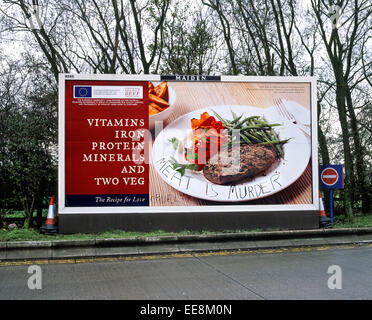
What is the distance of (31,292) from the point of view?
19.6 ft

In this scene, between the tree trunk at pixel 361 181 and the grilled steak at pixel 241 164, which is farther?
the tree trunk at pixel 361 181

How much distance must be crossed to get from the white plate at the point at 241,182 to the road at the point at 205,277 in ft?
6.13

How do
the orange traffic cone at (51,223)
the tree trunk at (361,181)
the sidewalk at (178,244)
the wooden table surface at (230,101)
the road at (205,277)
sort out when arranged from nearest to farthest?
the road at (205,277)
the sidewalk at (178,244)
the orange traffic cone at (51,223)
the wooden table surface at (230,101)
the tree trunk at (361,181)

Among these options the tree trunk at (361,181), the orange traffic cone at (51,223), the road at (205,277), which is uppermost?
the tree trunk at (361,181)

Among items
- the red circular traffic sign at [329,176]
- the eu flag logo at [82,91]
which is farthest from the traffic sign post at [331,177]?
the eu flag logo at [82,91]

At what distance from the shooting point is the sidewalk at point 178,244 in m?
8.62

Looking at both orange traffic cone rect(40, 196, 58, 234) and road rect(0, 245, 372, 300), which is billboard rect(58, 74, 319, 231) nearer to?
orange traffic cone rect(40, 196, 58, 234)

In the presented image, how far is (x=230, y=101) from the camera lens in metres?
10.7

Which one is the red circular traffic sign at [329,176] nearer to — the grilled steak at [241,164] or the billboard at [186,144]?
the billboard at [186,144]

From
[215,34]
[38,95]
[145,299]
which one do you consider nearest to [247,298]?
[145,299]

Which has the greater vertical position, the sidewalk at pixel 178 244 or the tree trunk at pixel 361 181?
the tree trunk at pixel 361 181

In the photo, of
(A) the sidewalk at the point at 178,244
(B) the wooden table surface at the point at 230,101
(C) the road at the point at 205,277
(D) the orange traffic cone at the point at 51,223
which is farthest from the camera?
(B) the wooden table surface at the point at 230,101

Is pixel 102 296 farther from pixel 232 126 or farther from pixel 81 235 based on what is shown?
pixel 232 126
